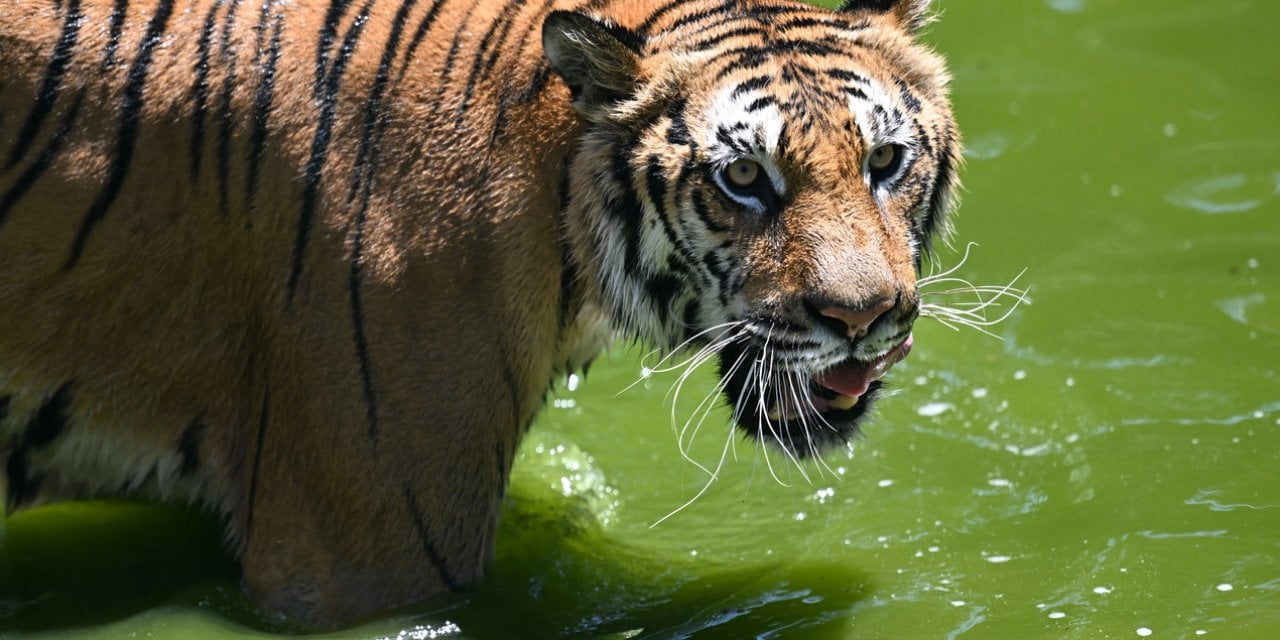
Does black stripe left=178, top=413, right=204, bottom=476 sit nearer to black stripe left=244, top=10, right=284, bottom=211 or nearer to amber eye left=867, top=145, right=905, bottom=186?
black stripe left=244, top=10, right=284, bottom=211

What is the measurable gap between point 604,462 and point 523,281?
3.88 feet

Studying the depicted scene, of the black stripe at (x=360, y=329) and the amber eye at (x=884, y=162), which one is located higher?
the amber eye at (x=884, y=162)

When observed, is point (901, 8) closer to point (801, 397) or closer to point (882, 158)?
point (882, 158)

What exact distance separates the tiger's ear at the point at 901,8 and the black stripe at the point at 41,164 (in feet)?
5.15

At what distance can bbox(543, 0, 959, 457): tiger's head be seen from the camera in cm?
297

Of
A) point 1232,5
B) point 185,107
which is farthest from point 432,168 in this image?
point 1232,5

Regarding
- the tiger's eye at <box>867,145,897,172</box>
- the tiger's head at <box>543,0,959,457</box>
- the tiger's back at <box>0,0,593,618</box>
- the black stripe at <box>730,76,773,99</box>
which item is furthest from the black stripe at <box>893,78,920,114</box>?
the tiger's back at <box>0,0,593,618</box>

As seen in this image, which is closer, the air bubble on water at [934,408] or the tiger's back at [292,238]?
the tiger's back at [292,238]

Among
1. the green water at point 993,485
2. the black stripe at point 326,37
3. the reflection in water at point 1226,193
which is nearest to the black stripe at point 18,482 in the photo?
the green water at point 993,485

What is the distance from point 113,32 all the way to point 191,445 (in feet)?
2.77

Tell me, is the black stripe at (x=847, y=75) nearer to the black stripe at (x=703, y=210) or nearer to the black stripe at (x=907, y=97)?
the black stripe at (x=907, y=97)

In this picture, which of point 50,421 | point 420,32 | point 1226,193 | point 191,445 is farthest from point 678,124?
point 1226,193

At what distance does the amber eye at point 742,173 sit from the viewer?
3.02 metres

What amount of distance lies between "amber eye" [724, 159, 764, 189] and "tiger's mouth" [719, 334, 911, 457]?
31 centimetres
